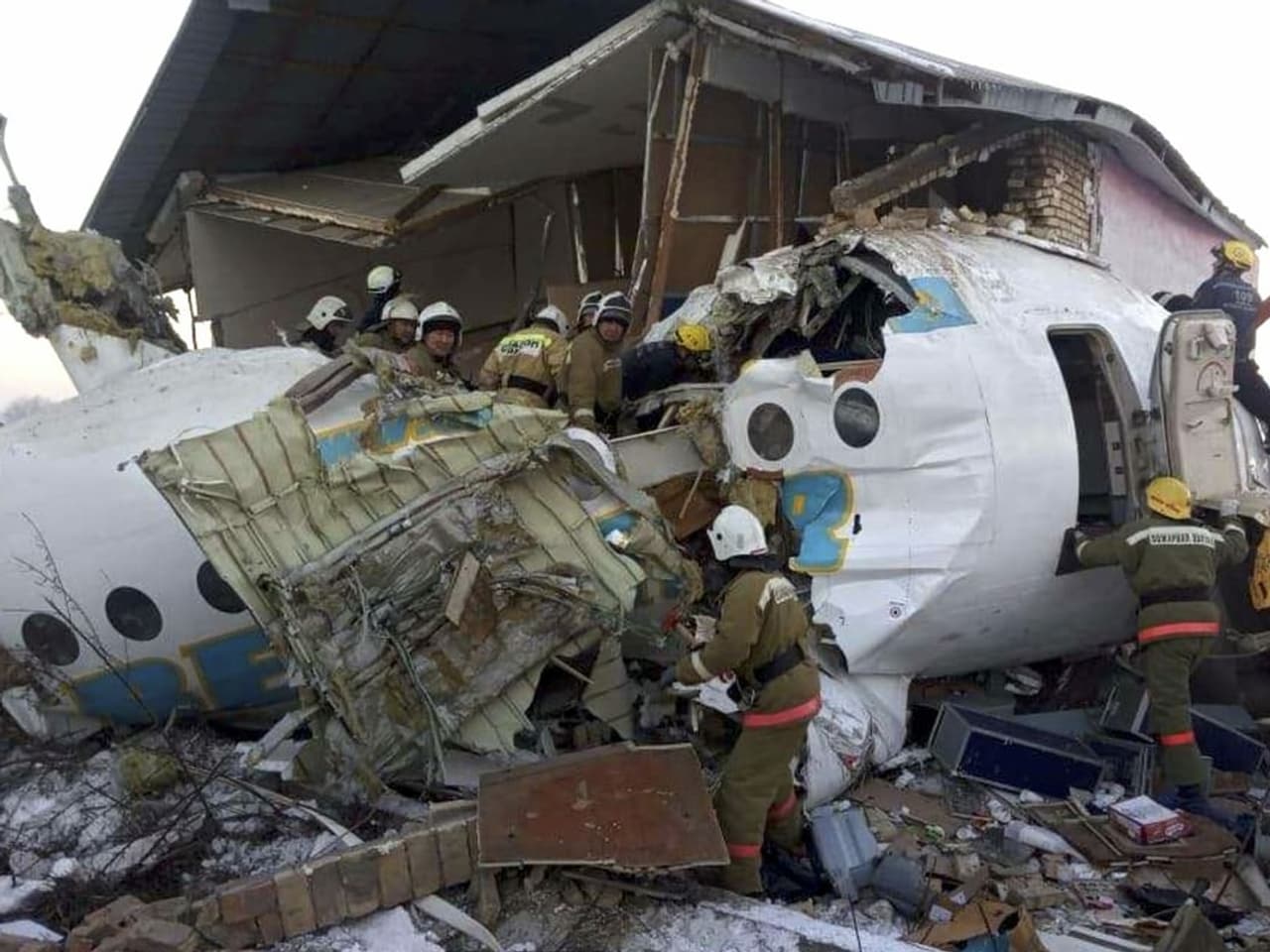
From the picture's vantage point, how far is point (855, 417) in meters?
5.09

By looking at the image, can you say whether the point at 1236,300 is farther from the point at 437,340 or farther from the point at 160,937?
the point at 160,937

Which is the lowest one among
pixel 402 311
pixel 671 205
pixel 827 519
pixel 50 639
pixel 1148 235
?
pixel 50 639

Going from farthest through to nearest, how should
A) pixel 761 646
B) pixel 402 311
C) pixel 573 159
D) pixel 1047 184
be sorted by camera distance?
pixel 573 159 < pixel 1047 184 < pixel 402 311 < pixel 761 646

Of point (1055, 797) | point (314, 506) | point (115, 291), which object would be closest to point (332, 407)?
point (314, 506)

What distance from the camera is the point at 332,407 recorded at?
498 cm

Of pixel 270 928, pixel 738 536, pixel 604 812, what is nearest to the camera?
pixel 270 928

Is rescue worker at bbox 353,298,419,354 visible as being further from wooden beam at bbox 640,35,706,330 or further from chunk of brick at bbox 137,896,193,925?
chunk of brick at bbox 137,896,193,925

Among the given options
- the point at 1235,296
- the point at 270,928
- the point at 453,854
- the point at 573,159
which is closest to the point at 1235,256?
the point at 1235,296

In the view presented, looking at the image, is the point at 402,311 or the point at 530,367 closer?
the point at 530,367

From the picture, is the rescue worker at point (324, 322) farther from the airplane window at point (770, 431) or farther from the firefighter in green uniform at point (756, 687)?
the firefighter in green uniform at point (756, 687)

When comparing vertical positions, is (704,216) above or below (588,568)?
above

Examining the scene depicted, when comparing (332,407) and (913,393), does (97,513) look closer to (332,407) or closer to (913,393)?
(332,407)

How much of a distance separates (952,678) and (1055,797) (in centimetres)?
82

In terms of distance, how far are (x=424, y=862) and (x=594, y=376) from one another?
3.15 metres
